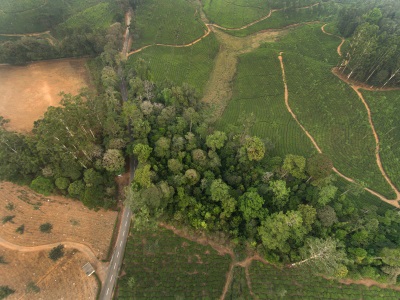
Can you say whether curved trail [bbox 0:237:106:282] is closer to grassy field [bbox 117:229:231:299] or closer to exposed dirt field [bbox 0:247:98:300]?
exposed dirt field [bbox 0:247:98:300]

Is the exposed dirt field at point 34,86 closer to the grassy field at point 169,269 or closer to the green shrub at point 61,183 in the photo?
the green shrub at point 61,183

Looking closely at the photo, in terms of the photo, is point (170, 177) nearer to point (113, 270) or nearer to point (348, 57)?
point (113, 270)

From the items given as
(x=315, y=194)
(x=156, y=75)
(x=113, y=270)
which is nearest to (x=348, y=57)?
(x=315, y=194)

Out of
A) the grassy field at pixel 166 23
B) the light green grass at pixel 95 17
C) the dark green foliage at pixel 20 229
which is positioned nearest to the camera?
the dark green foliage at pixel 20 229

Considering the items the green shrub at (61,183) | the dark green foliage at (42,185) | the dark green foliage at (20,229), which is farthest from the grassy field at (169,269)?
the dark green foliage at (20,229)

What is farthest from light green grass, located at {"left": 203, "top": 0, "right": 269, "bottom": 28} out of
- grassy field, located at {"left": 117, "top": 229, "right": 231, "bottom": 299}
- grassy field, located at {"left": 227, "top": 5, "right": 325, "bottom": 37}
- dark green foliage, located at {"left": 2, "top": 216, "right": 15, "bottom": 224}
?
dark green foliage, located at {"left": 2, "top": 216, "right": 15, "bottom": 224}

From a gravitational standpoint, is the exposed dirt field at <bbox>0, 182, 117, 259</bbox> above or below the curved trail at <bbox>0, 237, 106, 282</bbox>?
above
